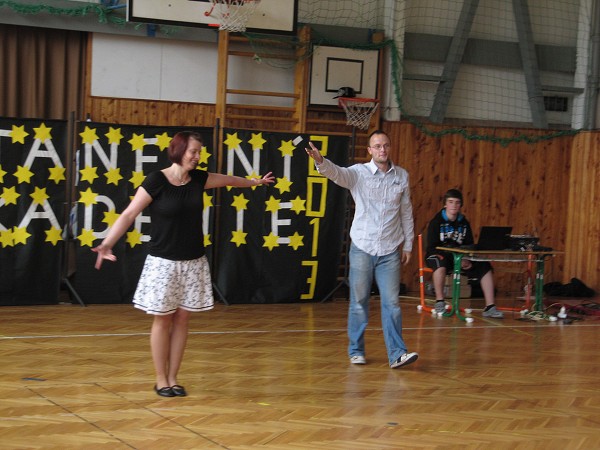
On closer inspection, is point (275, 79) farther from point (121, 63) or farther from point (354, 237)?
point (354, 237)

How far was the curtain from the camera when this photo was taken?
959 cm

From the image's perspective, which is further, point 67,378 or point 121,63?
point 121,63

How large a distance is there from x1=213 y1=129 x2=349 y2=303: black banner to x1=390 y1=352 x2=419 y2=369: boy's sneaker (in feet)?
10.9

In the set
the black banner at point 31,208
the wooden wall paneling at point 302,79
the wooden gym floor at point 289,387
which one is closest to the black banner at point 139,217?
the black banner at point 31,208

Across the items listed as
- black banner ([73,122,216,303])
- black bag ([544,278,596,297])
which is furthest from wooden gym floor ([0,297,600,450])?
black bag ([544,278,596,297])

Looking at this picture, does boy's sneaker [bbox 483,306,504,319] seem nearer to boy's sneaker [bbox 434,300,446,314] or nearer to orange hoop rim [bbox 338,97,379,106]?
boy's sneaker [bbox 434,300,446,314]

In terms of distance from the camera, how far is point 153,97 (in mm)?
10281

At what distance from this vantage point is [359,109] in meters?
10.7

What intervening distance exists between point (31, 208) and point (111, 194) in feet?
2.59

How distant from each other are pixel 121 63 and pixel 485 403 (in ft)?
21.1

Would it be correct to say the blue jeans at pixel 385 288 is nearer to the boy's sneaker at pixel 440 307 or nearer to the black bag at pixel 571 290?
the boy's sneaker at pixel 440 307

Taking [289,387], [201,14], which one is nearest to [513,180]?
[201,14]

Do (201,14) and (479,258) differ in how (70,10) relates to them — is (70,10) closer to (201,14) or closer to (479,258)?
(201,14)

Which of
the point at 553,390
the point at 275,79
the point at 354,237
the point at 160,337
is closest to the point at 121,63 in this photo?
the point at 275,79
